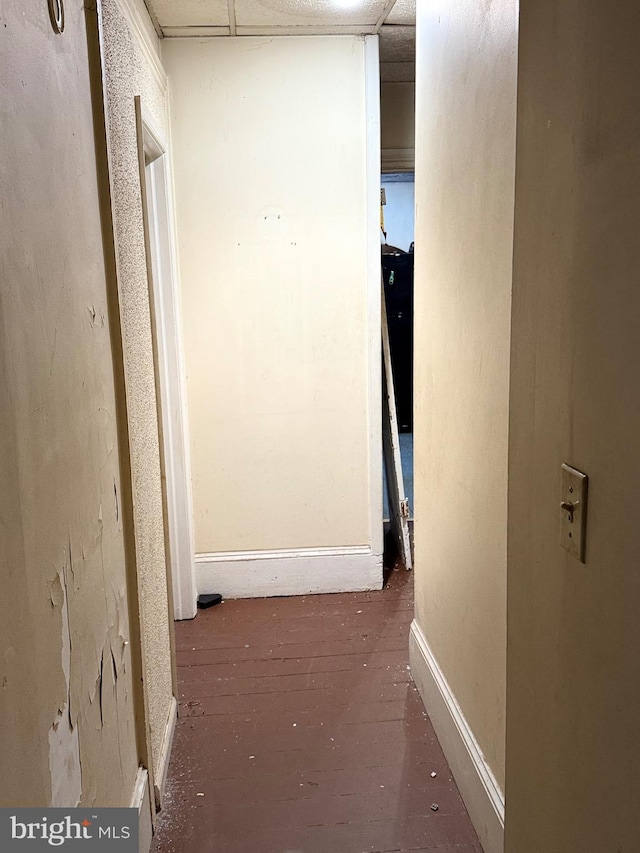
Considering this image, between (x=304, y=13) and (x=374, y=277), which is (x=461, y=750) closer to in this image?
(x=374, y=277)

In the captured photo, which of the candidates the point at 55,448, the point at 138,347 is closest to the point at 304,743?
the point at 138,347

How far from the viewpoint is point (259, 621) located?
9.88 feet

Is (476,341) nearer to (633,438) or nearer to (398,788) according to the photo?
(633,438)

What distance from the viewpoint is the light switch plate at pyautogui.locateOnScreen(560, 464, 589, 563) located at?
0.79m

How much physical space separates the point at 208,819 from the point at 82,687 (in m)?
0.87

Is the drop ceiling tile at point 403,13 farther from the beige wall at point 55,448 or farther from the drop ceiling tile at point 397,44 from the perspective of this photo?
the beige wall at point 55,448

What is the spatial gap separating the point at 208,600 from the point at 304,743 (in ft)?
3.68

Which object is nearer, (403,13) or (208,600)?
(403,13)

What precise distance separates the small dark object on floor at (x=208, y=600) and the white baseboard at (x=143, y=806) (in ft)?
4.58

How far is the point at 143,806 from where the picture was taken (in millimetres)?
1688

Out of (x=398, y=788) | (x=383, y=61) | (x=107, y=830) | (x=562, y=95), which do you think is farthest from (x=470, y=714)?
(x=383, y=61)

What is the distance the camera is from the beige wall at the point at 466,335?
1.53 meters

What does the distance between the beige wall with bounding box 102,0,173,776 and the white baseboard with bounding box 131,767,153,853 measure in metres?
0.13

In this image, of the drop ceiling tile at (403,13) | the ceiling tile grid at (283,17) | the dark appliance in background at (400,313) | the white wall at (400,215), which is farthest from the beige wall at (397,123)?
the white wall at (400,215)
